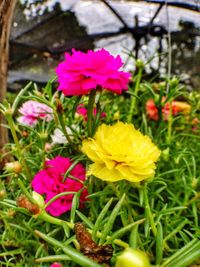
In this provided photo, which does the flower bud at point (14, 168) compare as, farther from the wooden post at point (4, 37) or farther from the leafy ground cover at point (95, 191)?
the wooden post at point (4, 37)

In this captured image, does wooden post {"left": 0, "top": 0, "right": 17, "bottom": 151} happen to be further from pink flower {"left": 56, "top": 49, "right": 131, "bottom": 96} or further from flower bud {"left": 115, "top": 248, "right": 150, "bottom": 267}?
flower bud {"left": 115, "top": 248, "right": 150, "bottom": 267}

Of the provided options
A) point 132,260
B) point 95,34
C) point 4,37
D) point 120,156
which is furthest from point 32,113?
point 95,34

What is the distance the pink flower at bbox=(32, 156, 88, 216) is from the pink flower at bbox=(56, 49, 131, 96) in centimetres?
18

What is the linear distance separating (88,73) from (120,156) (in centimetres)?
15

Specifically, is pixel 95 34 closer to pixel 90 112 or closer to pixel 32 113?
pixel 32 113

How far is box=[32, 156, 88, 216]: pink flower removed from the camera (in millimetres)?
767

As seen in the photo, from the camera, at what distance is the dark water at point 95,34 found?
188 cm

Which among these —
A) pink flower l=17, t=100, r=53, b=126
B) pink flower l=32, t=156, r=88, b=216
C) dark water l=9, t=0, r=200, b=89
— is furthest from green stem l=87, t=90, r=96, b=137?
dark water l=9, t=0, r=200, b=89

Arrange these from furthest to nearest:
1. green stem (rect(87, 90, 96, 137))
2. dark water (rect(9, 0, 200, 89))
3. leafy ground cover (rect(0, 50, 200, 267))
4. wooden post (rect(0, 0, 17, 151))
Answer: dark water (rect(9, 0, 200, 89)) < wooden post (rect(0, 0, 17, 151)) < green stem (rect(87, 90, 96, 137)) < leafy ground cover (rect(0, 50, 200, 267))

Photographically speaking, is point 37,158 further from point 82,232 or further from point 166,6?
point 166,6

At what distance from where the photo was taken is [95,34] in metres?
1.91

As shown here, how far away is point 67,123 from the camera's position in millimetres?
935

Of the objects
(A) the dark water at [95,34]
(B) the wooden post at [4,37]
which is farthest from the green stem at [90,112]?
(A) the dark water at [95,34]

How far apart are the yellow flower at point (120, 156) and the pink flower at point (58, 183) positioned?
0.51 ft
